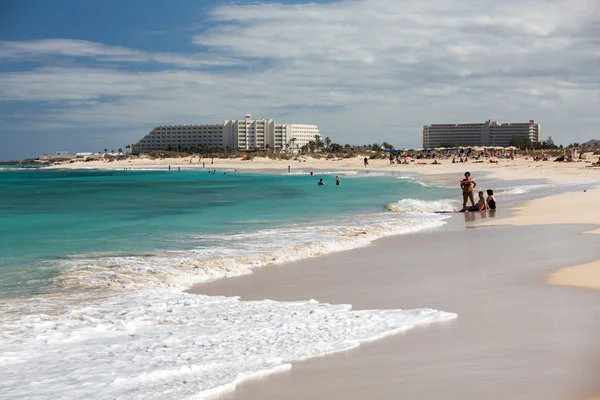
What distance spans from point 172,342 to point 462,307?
3.19 metres

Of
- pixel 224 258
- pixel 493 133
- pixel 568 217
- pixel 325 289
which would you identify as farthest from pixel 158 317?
pixel 493 133

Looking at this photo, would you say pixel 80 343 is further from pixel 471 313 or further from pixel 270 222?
pixel 270 222

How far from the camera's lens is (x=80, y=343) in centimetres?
653

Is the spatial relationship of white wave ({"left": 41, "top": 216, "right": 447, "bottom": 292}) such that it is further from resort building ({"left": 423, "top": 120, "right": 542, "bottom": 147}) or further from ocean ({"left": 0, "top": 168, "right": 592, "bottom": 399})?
resort building ({"left": 423, "top": 120, "right": 542, "bottom": 147})

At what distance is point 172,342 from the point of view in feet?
20.9

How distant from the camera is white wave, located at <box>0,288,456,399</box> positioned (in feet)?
Result: 17.1

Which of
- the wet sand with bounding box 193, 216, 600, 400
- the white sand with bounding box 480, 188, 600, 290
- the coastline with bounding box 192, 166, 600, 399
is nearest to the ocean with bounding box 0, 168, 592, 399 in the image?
the coastline with bounding box 192, 166, 600, 399

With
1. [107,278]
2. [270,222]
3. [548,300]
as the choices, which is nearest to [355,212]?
[270,222]

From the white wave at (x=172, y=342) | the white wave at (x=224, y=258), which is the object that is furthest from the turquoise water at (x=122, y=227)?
the white wave at (x=172, y=342)

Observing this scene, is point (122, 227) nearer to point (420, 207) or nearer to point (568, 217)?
point (420, 207)

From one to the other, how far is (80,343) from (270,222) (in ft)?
44.4

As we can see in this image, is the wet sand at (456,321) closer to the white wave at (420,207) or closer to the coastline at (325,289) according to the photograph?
the coastline at (325,289)

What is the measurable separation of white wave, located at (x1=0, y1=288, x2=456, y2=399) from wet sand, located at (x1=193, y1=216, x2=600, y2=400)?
0.38 metres

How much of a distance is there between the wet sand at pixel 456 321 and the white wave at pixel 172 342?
0.38 meters
